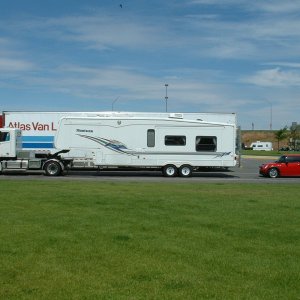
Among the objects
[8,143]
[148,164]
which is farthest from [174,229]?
[8,143]

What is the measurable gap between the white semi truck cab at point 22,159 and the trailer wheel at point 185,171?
613cm

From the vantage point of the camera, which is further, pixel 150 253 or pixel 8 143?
pixel 8 143

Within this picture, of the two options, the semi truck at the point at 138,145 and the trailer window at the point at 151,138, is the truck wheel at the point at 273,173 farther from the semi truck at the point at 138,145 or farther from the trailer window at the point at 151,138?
the trailer window at the point at 151,138

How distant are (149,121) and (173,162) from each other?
2624mm

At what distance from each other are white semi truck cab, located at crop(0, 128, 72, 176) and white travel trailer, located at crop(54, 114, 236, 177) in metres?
0.88

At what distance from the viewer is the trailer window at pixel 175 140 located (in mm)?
29641

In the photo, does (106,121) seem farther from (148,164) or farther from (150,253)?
(150,253)

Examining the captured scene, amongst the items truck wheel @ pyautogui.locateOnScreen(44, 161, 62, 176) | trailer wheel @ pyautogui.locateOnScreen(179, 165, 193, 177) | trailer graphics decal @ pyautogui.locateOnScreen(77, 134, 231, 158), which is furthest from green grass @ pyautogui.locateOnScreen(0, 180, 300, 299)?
trailer wheel @ pyautogui.locateOnScreen(179, 165, 193, 177)

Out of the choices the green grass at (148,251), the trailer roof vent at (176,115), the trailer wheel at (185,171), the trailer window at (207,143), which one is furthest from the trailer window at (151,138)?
the green grass at (148,251)

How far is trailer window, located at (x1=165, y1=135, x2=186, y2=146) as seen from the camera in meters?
29.6

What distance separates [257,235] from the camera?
9.41 metres

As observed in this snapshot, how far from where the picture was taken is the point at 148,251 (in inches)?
315

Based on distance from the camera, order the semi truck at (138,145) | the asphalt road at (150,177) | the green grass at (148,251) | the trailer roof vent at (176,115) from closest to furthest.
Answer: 1. the green grass at (148,251)
2. the asphalt road at (150,177)
3. the semi truck at (138,145)
4. the trailer roof vent at (176,115)

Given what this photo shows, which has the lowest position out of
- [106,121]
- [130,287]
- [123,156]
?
[130,287]
